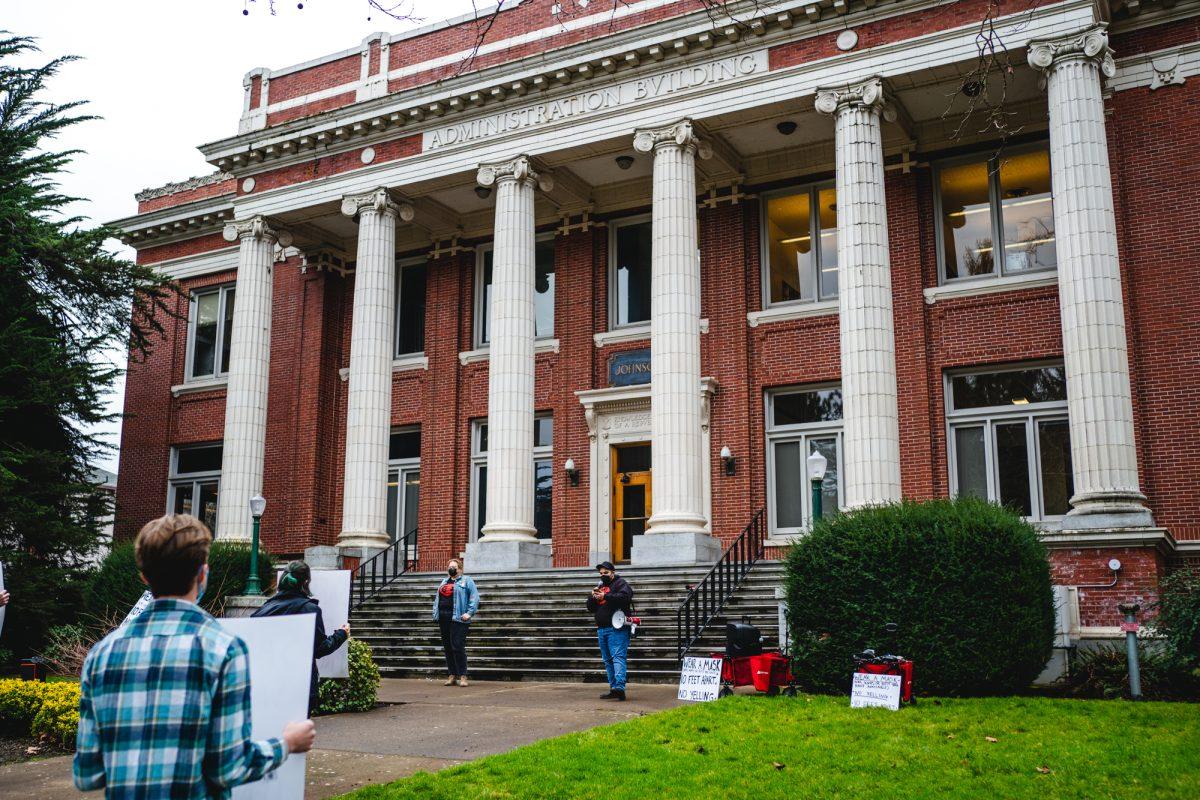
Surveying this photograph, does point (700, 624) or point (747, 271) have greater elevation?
point (747, 271)

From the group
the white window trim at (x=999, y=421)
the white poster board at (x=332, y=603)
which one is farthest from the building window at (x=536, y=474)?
the white poster board at (x=332, y=603)

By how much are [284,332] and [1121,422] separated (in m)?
20.7

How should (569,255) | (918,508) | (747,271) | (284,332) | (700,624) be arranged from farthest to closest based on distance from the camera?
(284,332) → (569,255) → (747,271) → (700,624) → (918,508)

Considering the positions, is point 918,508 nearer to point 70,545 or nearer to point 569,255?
point 569,255

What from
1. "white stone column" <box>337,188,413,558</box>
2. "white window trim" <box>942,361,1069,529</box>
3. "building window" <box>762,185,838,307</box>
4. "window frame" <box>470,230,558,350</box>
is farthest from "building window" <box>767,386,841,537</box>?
"white stone column" <box>337,188,413,558</box>

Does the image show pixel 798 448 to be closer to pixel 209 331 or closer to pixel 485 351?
pixel 485 351

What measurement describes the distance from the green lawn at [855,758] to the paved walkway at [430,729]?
2.38 ft

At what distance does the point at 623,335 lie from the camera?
82.6 ft

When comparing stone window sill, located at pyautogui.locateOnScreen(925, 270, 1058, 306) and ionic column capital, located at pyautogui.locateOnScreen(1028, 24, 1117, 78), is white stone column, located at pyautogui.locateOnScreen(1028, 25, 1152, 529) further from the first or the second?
stone window sill, located at pyautogui.locateOnScreen(925, 270, 1058, 306)

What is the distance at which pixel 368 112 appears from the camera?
82.1 ft

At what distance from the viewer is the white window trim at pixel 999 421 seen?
67.8 ft

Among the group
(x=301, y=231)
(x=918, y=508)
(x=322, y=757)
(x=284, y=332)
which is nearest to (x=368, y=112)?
(x=301, y=231)

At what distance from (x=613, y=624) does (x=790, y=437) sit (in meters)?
10.7

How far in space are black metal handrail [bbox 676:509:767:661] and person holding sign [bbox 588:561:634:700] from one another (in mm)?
1902
